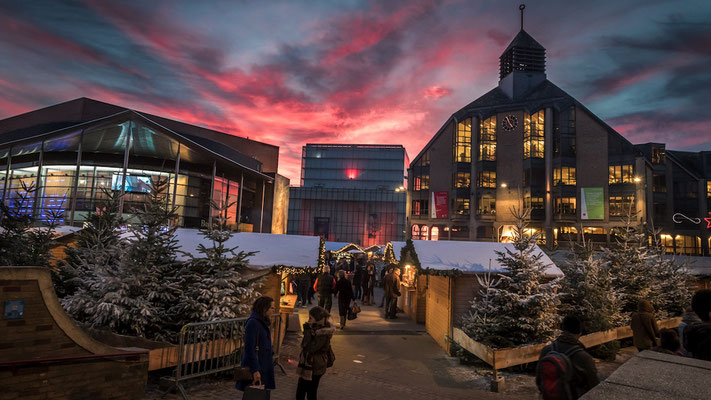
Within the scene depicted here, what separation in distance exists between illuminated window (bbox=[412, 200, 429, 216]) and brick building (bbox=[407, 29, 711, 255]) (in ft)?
0.58

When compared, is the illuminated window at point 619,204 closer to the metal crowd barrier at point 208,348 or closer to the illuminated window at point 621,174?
the illuminated window at point 621,174

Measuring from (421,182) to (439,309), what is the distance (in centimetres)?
4607

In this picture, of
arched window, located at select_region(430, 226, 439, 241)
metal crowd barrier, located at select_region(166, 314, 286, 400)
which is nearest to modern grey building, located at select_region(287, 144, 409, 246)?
arched window, located at select_region(430, 226, 439, 241)

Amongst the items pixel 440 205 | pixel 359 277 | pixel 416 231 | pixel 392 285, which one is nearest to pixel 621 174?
pixel 440 205

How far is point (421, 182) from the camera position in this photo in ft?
188

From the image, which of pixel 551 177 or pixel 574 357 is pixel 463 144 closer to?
pixel 551 177

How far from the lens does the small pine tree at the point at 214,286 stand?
8258 millimetres

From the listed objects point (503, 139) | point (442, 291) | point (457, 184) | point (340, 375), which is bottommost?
point (340, 375)

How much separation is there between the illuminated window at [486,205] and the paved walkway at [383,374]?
1575 inches

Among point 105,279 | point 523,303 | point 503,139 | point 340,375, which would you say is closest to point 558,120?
point 503,139

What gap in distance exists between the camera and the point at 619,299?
12109 mm

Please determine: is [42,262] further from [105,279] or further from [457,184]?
[457,184]

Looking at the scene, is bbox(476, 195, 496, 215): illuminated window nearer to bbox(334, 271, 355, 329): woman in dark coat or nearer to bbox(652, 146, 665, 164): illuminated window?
bbox(652, 146, 665, 164): illuminated window

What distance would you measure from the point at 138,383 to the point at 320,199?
8650cm
